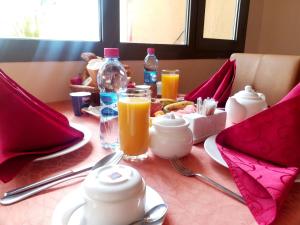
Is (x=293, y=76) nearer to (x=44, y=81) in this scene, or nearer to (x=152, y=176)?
(x=152, y=176)

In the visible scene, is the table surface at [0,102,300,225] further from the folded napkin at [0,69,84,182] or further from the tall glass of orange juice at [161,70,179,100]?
the tall glass of orange juice at [161,70,179,100]

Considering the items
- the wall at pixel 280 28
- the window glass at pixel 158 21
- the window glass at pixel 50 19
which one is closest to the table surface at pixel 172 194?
the window glass at pixel 50 19

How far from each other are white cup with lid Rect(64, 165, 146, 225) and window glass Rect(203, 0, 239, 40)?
6.27 ft

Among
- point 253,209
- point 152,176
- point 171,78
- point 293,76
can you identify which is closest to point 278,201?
point 253,209

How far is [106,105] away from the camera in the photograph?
2.17ft

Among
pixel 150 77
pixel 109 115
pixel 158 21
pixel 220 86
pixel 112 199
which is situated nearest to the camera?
pixel 112 199

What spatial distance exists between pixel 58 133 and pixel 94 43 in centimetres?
83

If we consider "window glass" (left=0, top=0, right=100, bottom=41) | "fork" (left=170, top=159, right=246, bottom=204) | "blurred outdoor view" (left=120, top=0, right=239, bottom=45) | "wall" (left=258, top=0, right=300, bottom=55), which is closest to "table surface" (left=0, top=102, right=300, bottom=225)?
"fork" (left=170, top=159, right=246, bottom=204)

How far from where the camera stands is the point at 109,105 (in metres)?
0.66

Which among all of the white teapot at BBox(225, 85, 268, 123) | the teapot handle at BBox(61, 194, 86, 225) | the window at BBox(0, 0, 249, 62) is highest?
the window at BBox(0, 0, 249, 62)

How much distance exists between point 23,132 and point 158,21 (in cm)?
162

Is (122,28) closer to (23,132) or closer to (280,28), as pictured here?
(23,132)

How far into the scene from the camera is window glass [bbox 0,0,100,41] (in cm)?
108

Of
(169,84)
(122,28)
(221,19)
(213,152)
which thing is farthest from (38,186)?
(221,19)
